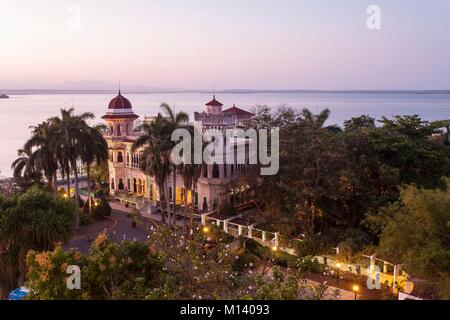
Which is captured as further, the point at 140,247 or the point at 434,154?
the point at 434,154

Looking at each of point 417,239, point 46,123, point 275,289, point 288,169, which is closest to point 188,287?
point 275,289

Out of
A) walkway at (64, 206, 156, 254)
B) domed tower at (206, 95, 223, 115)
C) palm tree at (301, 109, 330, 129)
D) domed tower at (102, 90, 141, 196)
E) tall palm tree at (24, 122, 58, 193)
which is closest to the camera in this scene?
palm tree at (301, 109, 330, 129)

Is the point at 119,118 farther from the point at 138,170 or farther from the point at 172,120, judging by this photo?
the point at 172,120

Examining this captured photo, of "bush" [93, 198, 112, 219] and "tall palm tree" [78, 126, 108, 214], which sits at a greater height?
"tall palm tree" [78, 126, 108, 214]

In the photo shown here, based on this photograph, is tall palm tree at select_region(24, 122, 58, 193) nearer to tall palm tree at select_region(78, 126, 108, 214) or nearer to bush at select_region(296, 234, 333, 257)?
tall palm tree at select_region(78, 126, 108, 214)

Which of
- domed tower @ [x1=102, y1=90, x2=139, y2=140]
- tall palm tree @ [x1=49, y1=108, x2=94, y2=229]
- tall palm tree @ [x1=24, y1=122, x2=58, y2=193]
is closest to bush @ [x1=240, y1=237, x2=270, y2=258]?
tall palm tree @ [x1=49, y1=108, x2=94, y2=229]

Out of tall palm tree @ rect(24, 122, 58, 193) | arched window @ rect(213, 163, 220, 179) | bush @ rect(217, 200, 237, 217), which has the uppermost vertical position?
tall palm tree @ rect(24, 122, 58, 193)

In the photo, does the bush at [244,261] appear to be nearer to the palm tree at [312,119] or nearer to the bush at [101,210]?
the palm tree at [312,119]

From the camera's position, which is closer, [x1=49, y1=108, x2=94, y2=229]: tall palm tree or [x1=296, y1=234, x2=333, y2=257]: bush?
[x1=296, y1=234, x2=333, y2=257]: bush
